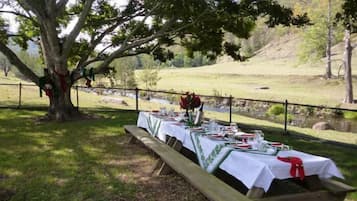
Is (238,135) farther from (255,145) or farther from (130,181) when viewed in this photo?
(130,181)

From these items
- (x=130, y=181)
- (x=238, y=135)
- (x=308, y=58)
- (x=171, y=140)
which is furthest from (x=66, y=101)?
(x=308, y=58)

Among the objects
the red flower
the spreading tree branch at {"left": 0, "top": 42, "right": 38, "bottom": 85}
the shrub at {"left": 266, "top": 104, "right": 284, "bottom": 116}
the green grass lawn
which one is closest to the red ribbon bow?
the green grass lawn

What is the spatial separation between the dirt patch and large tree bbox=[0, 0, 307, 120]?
4163 millimetres

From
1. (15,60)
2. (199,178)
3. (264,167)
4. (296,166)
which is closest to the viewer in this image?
(264,167)

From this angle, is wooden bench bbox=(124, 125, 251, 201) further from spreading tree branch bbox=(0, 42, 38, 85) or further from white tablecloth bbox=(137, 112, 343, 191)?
spreading tree branch bbox=(0, 42, 38, 85)

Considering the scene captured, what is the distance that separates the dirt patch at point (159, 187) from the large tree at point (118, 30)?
13.7 feet

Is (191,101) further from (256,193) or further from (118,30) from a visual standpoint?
(118,30)

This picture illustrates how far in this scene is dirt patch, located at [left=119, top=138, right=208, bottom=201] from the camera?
4496 mm

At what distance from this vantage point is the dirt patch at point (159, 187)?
177 inches

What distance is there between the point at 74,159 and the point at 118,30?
831 centimetres

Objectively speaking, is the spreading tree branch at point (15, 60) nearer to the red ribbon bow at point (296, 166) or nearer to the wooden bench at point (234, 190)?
the wooden bench at point (234, 190)

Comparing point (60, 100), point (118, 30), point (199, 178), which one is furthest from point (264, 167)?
point (118, 30)

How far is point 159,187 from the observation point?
16.0 feet

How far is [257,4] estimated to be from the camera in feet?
29.3
